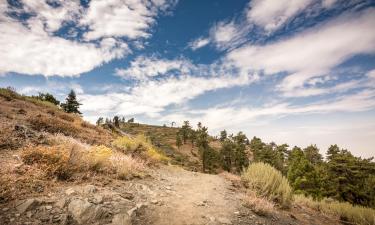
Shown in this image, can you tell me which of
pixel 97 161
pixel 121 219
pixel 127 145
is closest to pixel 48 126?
pixel 127 145

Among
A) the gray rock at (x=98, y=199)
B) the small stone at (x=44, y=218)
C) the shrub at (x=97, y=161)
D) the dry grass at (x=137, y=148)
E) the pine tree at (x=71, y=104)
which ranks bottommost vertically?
the small stone at (x=44, y=218)

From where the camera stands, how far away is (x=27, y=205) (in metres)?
3.87

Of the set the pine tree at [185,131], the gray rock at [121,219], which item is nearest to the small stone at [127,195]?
the gray rock at [121,219]

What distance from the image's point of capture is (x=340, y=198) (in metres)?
27.0

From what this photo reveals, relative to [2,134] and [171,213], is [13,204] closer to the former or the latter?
[171,213]

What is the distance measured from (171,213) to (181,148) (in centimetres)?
8197

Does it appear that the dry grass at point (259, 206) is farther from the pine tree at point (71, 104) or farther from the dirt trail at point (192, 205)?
the pine tree at point (71, 104)

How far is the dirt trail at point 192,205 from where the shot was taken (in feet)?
15.6

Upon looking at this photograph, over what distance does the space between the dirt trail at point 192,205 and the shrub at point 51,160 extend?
2.40 metres

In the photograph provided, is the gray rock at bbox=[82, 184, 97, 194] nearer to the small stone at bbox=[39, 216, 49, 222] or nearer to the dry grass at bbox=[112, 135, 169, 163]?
the small stone at bbox=[39, 216, 49, 222]

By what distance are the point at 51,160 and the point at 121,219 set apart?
106 inches

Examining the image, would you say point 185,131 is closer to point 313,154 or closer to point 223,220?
point 313,154

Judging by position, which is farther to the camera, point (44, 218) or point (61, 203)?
point (61, 203)

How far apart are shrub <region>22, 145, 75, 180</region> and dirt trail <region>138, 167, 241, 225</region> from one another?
7.89 feet
